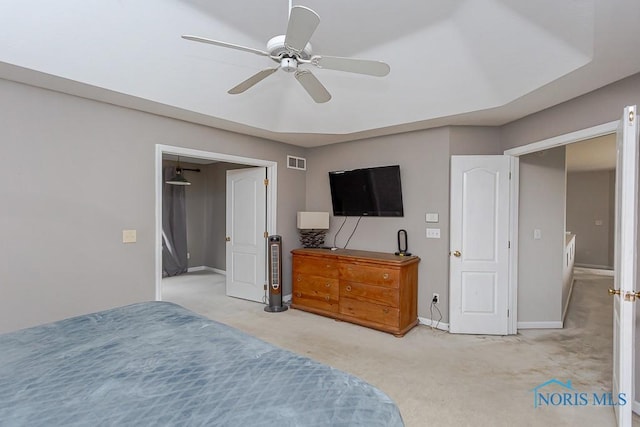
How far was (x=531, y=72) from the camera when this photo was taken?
2.62 m

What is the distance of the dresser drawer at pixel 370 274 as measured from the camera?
362 centimetres

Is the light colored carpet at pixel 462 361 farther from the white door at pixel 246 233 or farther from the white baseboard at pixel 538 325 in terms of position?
the white door at pixel 246 233

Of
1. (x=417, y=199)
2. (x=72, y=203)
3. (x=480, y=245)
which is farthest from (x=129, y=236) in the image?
(x=480, y=245)

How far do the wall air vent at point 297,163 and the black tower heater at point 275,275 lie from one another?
1222mm

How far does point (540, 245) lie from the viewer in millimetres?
3832

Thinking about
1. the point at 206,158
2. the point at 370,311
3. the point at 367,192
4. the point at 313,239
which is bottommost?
the point at 370,311

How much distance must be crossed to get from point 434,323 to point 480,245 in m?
1.10

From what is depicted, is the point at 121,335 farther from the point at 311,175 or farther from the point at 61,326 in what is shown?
the point at 311,175

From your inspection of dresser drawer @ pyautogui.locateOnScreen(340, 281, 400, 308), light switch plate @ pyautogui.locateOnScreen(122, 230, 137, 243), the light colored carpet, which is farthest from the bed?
dresser drawer @ pyautogui.locateOnScreen(340, 281, 400, 308)

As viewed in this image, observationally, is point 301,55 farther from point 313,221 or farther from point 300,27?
point 313,221

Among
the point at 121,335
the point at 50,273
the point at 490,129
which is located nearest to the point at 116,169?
the point at 50,273

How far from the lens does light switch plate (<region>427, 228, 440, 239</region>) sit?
389 cm

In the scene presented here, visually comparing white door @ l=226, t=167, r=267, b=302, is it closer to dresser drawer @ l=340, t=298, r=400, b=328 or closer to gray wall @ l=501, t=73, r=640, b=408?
dresser drawer @ l=340, t=298, r=400, b=328

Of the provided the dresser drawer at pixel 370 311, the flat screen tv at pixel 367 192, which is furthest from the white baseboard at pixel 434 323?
the flat screen tv at pixel 367 192
